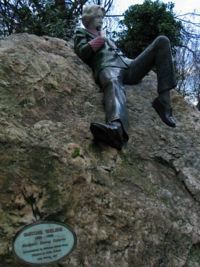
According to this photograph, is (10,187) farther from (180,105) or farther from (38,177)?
(180,105)

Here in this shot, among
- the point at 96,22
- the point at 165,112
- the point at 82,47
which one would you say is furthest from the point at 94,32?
the point at 165,112

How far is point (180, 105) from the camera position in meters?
3.57

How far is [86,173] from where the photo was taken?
6.62 ft

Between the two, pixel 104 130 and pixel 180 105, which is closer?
pixel 104 130

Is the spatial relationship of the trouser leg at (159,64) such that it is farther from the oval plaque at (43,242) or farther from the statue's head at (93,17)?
the oval plaque at (43,242)

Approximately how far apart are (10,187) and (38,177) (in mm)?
192

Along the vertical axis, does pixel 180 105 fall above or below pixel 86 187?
above

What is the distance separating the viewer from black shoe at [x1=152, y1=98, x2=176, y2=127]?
3.12 metres

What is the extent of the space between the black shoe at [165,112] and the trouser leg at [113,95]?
56cm

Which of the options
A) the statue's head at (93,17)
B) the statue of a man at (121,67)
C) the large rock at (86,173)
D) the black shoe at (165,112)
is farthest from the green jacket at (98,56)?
the black shoe at (165,112)

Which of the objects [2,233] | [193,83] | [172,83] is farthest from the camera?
[193,83]

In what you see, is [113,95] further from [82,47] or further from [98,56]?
[82,47]

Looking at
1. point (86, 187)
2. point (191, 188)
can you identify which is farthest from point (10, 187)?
point (191, 188)

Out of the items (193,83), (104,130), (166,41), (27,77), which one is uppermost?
(166,41)
